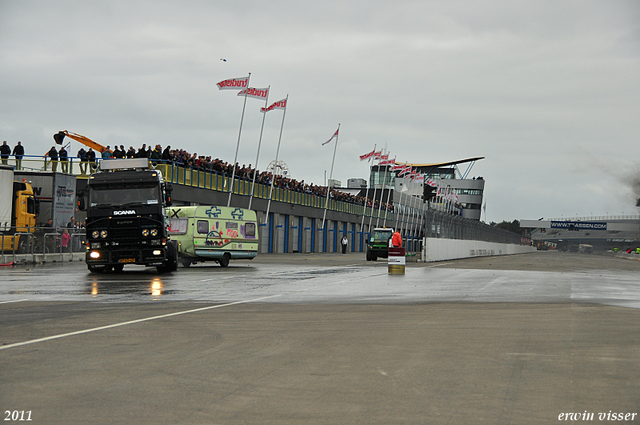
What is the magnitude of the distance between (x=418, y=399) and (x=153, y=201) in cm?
1854

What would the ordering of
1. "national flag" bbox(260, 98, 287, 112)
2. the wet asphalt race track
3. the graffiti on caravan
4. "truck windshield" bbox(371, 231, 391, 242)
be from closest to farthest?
the wet asphalt race track → "truck windshield" bbox(371, 231, 391, 242) → "national flag" bbox(260, 98, 287, 112) → the graffiti on caravan

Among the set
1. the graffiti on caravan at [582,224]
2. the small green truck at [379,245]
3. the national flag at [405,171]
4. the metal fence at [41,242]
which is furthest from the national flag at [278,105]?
the graffiti on caravan at [582,224]

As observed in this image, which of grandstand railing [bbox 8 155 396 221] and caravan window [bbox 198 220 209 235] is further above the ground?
grandstand railing [bbox 8 155 396 221]

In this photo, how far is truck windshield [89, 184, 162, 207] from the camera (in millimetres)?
23141

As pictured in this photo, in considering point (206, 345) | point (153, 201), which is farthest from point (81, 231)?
point (206, 345)

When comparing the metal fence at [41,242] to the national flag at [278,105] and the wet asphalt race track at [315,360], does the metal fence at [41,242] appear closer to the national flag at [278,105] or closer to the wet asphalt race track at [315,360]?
the wet asphalt race track at [315,360]

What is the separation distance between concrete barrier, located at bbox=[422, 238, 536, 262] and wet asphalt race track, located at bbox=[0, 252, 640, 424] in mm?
25781

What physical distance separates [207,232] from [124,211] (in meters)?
6.51

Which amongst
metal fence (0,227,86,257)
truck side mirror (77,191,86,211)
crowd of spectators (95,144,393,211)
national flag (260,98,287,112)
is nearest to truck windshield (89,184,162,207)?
truck side mirror (77,191,86,211)

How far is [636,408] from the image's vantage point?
5.66 m

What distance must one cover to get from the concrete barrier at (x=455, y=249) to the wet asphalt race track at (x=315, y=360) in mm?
25781

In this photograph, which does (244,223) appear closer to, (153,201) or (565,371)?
(153,201)

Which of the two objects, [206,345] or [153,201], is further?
[153,201]

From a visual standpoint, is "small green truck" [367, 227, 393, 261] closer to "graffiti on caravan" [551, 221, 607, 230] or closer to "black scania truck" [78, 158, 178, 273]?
"black scania truck" [78, 158, 178, 273]
